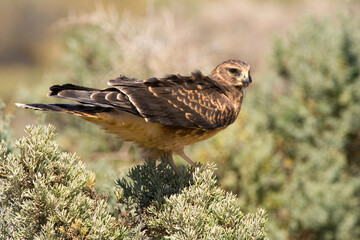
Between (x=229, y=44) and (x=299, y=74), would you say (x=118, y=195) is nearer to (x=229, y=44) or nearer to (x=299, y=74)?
(x=299, y=74)

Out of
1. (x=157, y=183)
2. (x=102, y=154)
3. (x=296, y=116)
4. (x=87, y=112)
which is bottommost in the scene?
(x=157, y=183)

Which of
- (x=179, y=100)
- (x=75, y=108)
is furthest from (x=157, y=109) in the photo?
(x=75, y=108)

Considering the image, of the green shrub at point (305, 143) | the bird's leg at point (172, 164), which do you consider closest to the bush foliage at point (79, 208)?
the bird's leg at point (172, 164)

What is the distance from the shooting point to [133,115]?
4031 mm

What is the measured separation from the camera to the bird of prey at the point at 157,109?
3.77m

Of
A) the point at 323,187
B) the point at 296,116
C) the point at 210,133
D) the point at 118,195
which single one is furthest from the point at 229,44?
the point at 118,195

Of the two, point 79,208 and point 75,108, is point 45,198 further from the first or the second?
point 75,108

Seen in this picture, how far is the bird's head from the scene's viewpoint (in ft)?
16.2

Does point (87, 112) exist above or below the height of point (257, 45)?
below

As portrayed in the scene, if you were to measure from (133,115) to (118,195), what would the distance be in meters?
0.79

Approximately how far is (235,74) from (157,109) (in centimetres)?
129

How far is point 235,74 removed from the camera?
5.00 metres

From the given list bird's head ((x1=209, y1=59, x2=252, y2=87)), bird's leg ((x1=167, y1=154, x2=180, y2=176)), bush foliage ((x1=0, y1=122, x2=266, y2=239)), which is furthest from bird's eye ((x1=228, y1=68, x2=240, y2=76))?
bush foliage ((x1=0, y1=122, x2=266, y2=239))

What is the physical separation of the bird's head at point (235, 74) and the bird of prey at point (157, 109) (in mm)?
278
